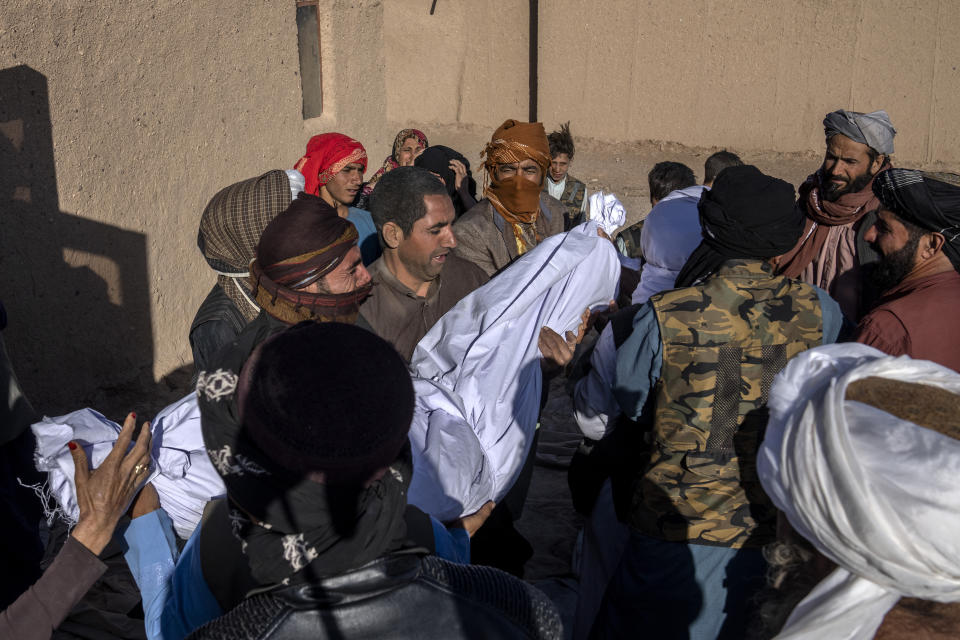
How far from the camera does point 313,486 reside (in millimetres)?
1150

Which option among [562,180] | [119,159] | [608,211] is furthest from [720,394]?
[562,180]

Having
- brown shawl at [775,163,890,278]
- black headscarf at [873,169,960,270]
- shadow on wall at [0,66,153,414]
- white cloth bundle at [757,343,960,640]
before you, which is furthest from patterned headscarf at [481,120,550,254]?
white cloth bundle at [757,343,960,640]

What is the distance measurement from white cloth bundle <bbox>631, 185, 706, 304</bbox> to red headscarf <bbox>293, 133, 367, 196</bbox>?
183 cm

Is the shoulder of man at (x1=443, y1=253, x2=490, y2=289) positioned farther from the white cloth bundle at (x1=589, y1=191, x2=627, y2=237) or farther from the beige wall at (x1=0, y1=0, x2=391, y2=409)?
the white cloth bundle at (x1=589, y1=191, x2=627, y2=237)

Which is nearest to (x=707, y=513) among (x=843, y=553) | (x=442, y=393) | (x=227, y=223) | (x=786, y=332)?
(x=786, y=332)

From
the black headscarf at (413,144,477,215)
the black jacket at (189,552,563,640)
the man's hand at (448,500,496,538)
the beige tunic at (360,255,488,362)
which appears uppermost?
the black headscarf at (413,144,477,215)

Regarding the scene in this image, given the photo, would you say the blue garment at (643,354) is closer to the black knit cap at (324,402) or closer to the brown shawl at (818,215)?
the black knit cap at (324,402)

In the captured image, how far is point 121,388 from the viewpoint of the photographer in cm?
500

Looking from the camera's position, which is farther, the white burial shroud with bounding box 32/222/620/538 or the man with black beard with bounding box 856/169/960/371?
the man with black beard with bounding box 856/169/960/371

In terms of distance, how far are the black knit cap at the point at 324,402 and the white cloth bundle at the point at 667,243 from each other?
8.41 feet

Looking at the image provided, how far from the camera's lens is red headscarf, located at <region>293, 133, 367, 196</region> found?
4695mm

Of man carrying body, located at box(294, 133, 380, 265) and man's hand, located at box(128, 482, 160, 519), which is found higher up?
man carrying body, located at box(294, 133, 380, 265)

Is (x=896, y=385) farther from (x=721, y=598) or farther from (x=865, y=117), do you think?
(x=865, y=117)

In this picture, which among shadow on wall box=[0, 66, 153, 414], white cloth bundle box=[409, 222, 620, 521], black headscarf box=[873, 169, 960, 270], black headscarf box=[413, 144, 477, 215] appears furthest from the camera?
black headscarf box=[413, 144, 477, 215]
